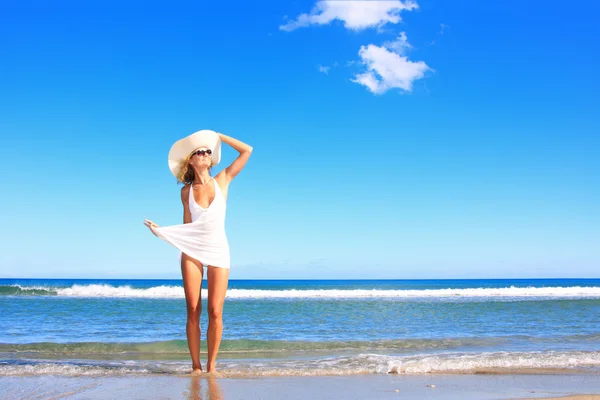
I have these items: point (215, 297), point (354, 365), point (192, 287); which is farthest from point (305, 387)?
point (354, 365)

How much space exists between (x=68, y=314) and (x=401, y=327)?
9.28 meters

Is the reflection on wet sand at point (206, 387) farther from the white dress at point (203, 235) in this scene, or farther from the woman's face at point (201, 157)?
the woman's face at point (201, 157)

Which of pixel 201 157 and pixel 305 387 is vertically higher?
pixel 201 157

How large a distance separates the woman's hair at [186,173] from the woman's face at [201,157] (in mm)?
70

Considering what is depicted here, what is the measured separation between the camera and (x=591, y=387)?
5.11m

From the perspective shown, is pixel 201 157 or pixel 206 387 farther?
pixel 201 157

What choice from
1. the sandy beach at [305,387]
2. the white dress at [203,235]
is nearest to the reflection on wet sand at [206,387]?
the sandy beach at [305,387]

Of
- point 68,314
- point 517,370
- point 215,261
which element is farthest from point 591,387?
point 68,314

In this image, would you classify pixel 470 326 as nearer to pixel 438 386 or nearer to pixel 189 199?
pixel 438 386

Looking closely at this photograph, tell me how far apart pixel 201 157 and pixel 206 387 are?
215 centimetres

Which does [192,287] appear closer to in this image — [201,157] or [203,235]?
[203,235]

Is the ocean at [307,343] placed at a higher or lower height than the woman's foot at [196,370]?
lower

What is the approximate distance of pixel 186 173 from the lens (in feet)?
16.4

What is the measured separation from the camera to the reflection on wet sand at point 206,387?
411cm
